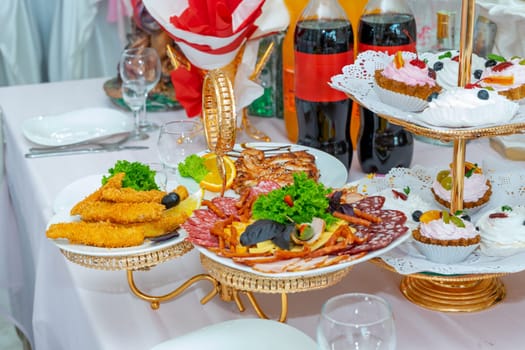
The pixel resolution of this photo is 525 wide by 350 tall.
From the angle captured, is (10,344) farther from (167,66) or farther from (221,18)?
(221,18)

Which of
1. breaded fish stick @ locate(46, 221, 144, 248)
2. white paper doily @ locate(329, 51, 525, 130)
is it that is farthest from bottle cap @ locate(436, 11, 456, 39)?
breaded fish stick @ locate(46, 221, 144, 248)

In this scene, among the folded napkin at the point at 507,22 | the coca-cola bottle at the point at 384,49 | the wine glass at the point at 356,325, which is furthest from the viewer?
the folded napkin at the point at 507,22

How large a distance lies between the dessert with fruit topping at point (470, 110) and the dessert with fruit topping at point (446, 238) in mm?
126

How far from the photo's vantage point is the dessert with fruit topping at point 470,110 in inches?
35.7

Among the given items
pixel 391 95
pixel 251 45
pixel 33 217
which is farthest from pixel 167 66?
pixel 391 95

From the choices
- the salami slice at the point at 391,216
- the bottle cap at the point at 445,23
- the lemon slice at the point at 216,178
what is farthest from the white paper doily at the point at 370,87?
the bottle cap at the point at 445,23

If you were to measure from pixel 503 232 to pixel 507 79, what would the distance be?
19cm

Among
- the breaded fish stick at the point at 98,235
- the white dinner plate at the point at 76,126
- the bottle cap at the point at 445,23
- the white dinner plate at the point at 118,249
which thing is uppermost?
the bottle cap at the point at 445,23

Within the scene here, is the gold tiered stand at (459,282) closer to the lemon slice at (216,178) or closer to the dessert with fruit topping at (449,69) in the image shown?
the dessert with fruit topping at (449,69)

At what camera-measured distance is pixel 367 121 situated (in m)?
1.40

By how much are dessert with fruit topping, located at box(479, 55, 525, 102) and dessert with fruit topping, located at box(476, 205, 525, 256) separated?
0.47 feet

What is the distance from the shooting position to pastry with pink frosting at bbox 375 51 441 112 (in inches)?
39.4

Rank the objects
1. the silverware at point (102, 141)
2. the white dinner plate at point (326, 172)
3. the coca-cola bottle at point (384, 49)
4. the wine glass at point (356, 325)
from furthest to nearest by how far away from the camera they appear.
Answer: the silverware at point (102, 141), the coca-cola bottle at point (384, 49), the white dinner plate at point (326, 172), the wine glass at point (356, 325)

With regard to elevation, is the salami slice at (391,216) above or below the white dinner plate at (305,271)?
above
